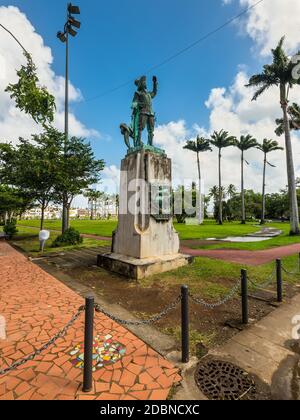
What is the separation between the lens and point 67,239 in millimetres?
14328

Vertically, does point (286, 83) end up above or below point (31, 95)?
above

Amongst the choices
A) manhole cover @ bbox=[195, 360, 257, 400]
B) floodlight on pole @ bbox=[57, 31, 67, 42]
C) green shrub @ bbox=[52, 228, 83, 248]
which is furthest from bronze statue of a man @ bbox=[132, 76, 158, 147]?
floodlight on pole @ bbox=[57, 31, 67, 42]

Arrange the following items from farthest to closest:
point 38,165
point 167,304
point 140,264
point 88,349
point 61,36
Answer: point 61,36, point 38,165, point 140,264, point 167,304, point 88,349

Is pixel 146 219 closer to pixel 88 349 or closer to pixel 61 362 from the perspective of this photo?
pixel 61 362

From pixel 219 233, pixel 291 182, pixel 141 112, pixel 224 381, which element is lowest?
pixel 224 381

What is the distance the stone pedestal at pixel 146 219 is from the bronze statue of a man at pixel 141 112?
0.78m

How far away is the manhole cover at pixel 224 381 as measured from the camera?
2461 mm

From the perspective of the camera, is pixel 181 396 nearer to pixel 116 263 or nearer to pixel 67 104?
pixel 116 263

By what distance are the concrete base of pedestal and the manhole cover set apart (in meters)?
3.98

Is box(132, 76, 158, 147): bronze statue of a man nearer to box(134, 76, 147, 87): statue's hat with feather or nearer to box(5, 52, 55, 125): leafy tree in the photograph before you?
box(134, 76, 147, 87): statue's hat with feather

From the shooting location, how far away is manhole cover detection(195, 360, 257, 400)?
96.9 inches

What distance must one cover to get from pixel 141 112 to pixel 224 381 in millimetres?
8554

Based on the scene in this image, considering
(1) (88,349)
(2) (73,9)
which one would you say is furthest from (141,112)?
(2) (73,9)

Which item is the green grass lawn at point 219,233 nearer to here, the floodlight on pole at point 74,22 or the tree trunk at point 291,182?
the tree trunk at point 291,182
